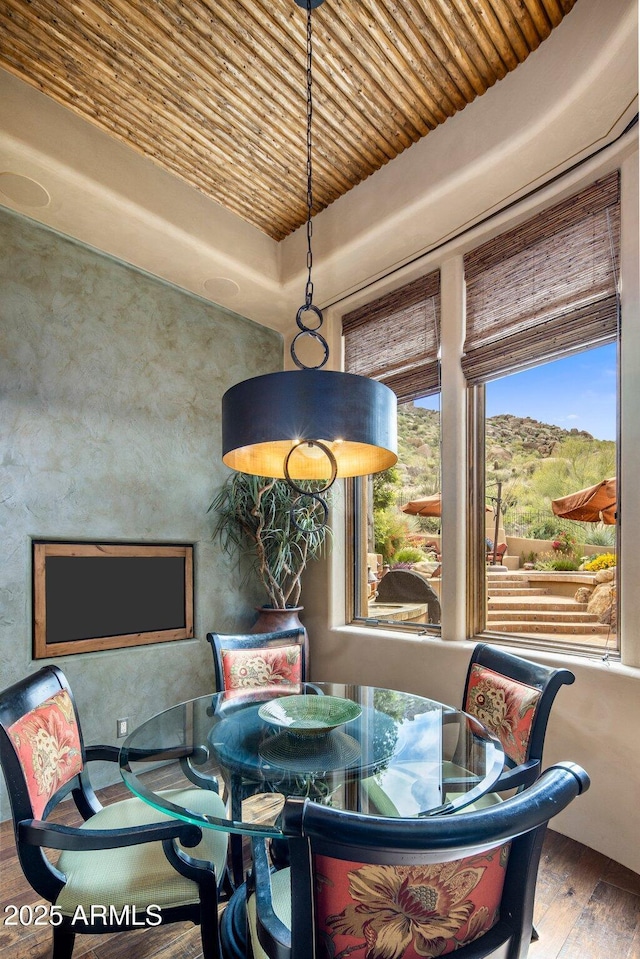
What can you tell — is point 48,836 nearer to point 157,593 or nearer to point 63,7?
point 157,593

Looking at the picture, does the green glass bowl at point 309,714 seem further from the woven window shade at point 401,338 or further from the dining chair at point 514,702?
the woven window shade at point 401,338

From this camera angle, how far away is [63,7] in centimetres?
217

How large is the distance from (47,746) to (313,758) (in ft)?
2.63

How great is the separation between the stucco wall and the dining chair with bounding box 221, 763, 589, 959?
2447mm

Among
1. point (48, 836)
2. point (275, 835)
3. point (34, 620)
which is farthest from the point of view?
point (34, 620)

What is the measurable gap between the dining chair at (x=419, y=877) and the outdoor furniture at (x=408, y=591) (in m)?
2.35

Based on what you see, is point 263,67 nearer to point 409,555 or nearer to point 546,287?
point 546,287

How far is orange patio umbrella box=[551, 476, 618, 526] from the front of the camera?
8.39ft

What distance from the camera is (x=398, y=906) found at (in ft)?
2.83

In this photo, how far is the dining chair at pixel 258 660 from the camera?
2.60 m

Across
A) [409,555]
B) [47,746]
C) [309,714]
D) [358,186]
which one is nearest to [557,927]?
[309,714]

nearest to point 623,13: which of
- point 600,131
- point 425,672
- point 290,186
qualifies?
point 600,131

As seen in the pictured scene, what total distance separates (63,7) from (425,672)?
11.8 feet

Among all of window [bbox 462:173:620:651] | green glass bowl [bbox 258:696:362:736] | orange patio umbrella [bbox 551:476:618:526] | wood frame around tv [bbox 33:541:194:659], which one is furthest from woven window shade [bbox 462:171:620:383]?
wood frame around tv [bbox 33:541:194:659]
